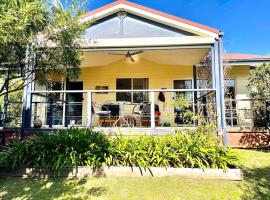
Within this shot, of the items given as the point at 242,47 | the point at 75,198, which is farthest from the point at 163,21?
the point at 242,47

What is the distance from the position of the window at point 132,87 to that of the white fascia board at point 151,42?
Answer: 413cm

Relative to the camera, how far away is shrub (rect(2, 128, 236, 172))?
5527 millimetres

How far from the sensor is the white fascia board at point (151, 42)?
7938 mm

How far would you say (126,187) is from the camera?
193 inches

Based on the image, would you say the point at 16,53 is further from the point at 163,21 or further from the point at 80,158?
the point at 163,21

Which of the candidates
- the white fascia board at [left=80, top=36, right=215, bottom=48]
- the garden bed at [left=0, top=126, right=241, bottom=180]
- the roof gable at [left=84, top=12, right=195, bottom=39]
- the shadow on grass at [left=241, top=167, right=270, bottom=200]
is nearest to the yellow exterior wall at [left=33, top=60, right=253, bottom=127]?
the roof gable at [left=84, top=12, right=195, bottom=39]

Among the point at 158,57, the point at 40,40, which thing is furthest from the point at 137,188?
the point at 158,57

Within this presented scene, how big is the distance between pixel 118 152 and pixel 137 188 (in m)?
1.14

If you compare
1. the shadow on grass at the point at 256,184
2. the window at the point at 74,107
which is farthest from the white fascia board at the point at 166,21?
the window at the point at 74,107

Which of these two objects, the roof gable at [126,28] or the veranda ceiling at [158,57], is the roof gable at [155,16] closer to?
the roof gable at [126,28]

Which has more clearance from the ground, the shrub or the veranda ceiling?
the veranda ceiling

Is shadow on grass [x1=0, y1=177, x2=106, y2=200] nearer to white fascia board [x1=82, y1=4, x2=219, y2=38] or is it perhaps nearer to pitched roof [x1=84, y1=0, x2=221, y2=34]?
pitched roof [x1=84, y1=0, x2=221, y2=34]

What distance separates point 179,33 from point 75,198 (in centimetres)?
623

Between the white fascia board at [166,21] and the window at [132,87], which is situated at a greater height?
the white fascia board at [166,21]
